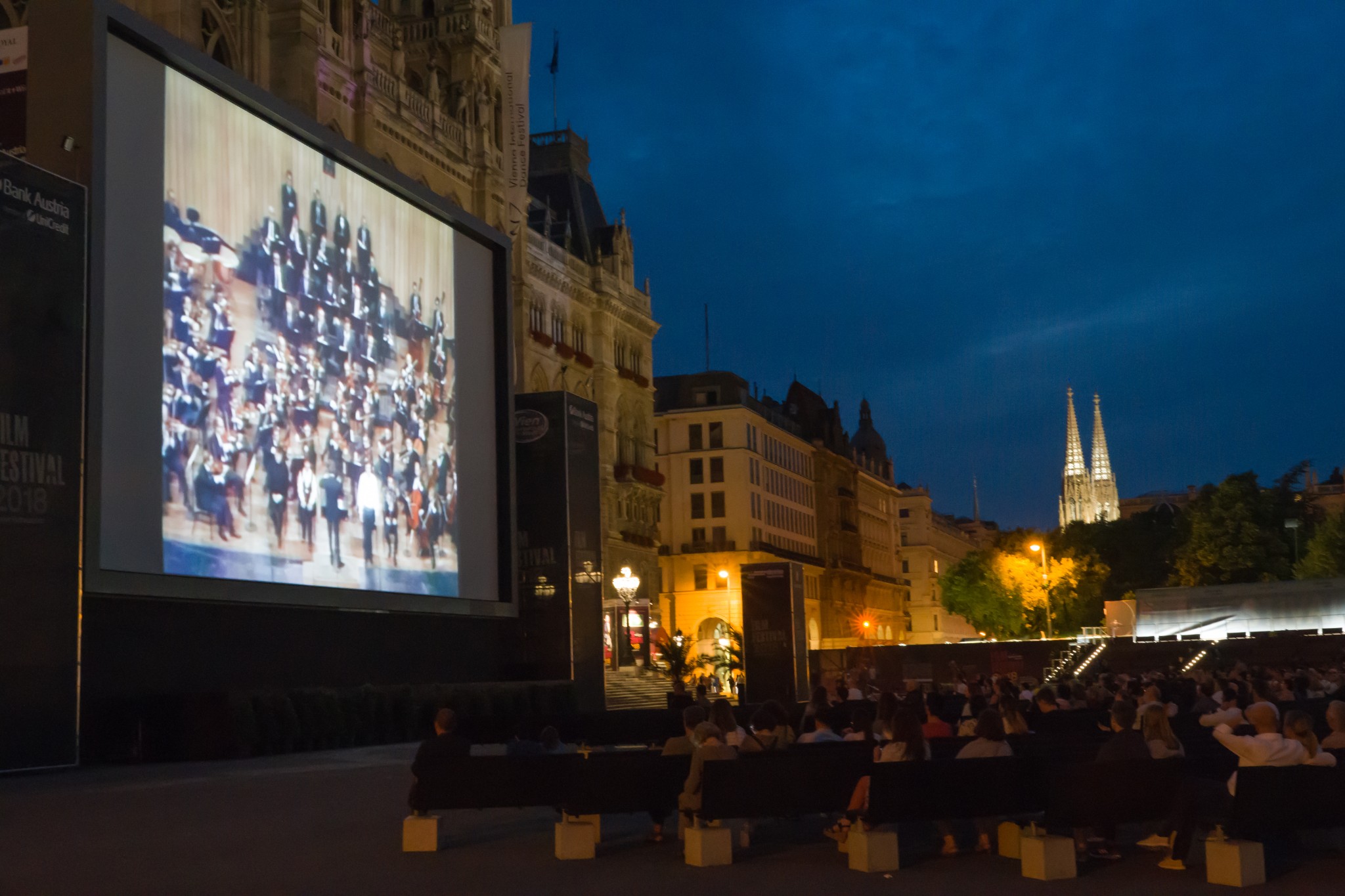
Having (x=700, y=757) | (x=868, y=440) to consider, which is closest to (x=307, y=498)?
(x=700, y=757)

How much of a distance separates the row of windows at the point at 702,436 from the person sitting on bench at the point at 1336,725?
82.3 metres

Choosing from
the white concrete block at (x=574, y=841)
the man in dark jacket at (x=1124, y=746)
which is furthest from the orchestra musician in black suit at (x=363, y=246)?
the man in dark jacket at (x=1124, y=746)

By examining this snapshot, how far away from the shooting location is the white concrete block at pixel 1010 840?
12219 mm

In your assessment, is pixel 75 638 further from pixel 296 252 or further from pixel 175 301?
pixel 296 252

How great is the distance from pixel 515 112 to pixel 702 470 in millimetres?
44728

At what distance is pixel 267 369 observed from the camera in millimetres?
26969

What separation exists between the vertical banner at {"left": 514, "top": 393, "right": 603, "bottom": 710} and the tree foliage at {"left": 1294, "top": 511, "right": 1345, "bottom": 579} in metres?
54.0

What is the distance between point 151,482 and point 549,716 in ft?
25.5

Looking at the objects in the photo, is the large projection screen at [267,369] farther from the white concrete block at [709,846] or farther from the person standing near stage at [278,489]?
the white concrete block at [709,846]

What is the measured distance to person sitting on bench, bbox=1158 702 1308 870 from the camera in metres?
11.6

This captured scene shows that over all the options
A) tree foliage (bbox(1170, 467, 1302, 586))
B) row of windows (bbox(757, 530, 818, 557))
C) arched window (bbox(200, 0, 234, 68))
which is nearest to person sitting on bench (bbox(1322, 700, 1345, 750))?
arched window (bbox(200, 0, 234, 68))

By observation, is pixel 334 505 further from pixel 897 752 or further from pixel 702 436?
pixel 702 436

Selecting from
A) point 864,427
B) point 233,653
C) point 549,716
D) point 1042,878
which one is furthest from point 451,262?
point 864,427

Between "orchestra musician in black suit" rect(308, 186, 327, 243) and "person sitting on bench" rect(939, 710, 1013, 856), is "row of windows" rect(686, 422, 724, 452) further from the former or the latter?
"person sitting on bench" rect(939, 710, 1013, 856)
